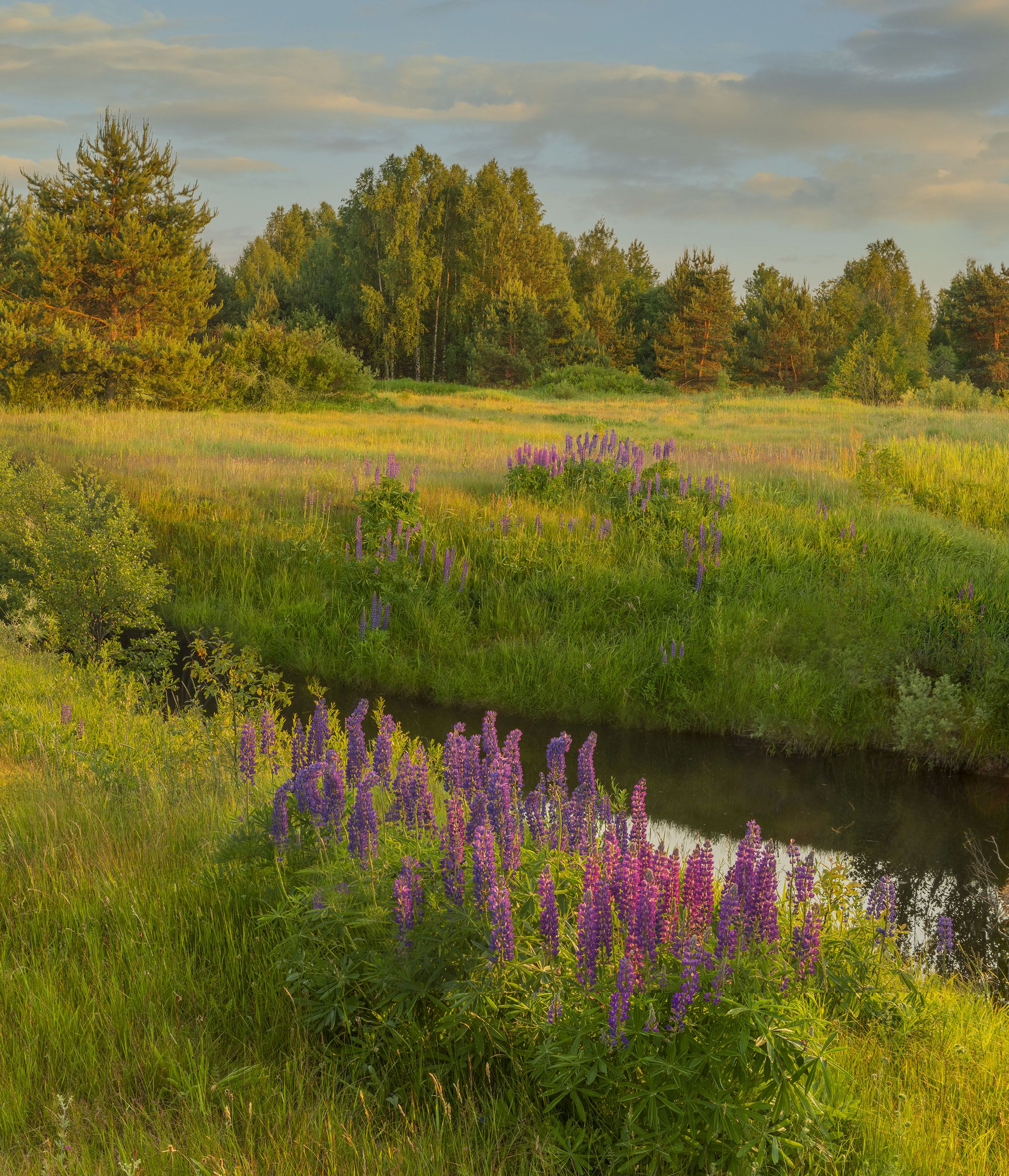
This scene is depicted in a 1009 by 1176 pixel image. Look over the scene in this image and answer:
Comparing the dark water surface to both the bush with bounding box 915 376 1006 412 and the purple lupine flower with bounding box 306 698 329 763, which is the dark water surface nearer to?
the purple lupine flower with bounding box 306 698 329 763

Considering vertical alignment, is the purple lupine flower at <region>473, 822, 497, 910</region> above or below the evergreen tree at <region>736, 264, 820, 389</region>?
below

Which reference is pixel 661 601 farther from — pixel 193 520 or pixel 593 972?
pixel 593 972

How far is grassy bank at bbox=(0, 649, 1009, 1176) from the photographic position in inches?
92.7

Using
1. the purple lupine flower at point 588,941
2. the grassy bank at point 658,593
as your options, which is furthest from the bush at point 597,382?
the purple lupine flower at point 588,941

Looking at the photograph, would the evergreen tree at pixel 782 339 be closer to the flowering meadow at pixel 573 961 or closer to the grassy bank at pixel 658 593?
the grassy bank at pixel 658 593

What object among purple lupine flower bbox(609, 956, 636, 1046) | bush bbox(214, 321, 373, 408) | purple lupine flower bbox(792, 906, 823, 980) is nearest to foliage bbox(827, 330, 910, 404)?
bush bbox(214, 321, 373, 408)

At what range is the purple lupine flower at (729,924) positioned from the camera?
2414 mm

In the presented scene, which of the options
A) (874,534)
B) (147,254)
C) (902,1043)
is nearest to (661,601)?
(874,534)

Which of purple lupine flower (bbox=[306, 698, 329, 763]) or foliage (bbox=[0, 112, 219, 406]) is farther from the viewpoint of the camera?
foliage (bbox=[0, 112, 219, 406])

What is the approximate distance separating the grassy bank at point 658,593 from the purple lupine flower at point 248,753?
3.97m

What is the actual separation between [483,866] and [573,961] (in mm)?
371

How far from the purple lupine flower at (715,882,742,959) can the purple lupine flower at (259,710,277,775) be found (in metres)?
3.18

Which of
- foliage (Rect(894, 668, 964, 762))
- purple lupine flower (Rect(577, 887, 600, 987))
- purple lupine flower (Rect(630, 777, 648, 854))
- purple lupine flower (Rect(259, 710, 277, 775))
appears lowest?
foliage (Rect(894, 668, 964, 762))

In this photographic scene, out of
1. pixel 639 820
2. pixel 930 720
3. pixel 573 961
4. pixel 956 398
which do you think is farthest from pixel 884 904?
pixel 956 398
